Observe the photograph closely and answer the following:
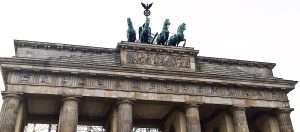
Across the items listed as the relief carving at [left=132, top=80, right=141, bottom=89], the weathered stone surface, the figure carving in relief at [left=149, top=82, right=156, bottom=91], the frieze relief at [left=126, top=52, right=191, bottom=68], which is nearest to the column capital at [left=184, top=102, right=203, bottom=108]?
the figure carving in relief at [left=149, top=82, right=156, bottom=91]

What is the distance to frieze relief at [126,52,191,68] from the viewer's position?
83.1 feet

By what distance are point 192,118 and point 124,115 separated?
4.49m

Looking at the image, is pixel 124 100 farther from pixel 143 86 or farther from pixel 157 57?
pixel 157 57

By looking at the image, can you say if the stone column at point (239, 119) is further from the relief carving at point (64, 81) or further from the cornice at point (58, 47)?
the relief carving at point (64, 81)

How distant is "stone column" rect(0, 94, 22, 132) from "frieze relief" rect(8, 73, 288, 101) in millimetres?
1026

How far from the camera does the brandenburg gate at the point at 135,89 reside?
2269 centimetres

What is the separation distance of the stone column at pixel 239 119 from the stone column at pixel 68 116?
10476mm

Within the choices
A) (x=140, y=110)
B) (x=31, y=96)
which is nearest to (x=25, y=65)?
(x=31, y=96)

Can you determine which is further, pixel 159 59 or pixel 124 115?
pixel 159 59

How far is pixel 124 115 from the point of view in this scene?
2305 centimetres

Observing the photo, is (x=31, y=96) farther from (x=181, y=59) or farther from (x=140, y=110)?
(x=181, y=59)

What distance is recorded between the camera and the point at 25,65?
22656 mm

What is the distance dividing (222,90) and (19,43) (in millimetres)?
13941

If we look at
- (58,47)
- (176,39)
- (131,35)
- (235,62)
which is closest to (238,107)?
(235,62)
